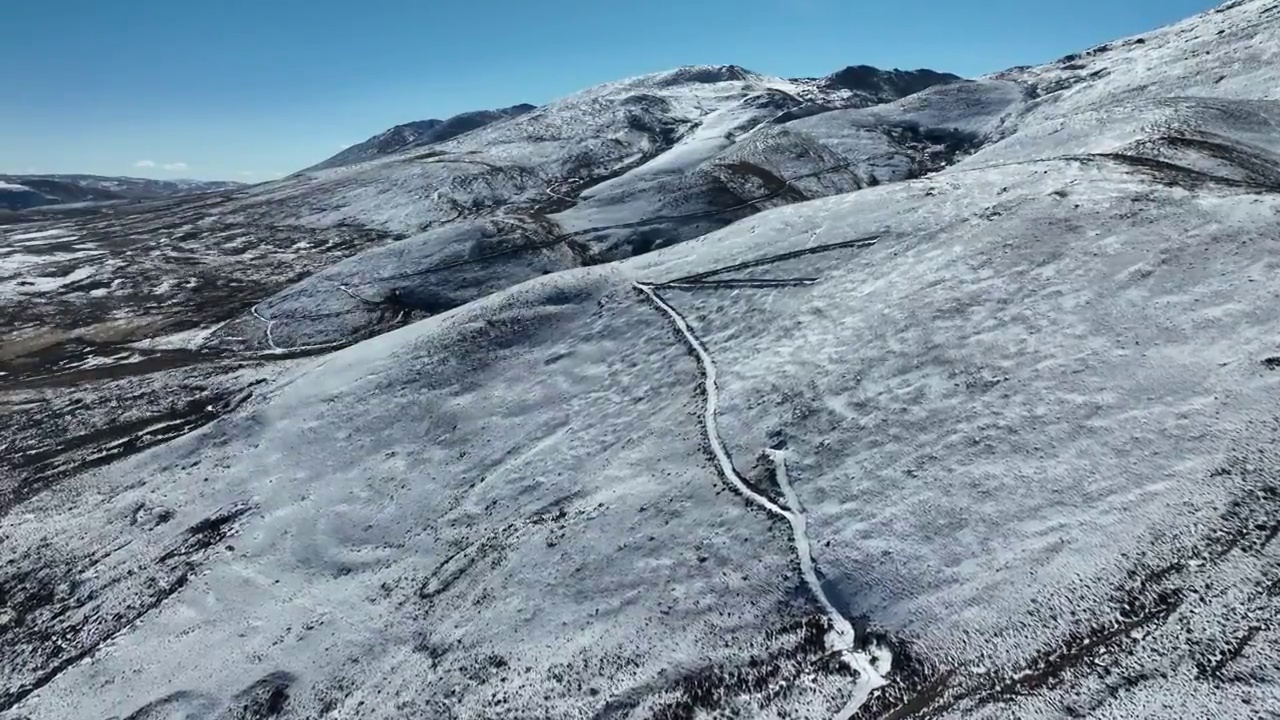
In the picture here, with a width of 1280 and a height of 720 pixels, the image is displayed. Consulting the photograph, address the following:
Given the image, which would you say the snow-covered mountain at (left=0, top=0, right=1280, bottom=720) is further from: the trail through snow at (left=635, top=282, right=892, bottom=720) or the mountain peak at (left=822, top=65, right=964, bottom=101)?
the mountain peak at (left=822, top=65, right=964, bottom=101)

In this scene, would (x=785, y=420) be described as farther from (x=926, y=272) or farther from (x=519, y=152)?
(x=519, y=152)

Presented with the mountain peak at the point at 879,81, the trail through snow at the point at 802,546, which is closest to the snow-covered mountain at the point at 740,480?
the trail through snow at the point at 802,546

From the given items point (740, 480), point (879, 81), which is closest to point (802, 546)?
point (740, 480)

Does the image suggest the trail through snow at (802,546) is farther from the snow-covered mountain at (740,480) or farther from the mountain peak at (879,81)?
the mountain peak at (879,81)

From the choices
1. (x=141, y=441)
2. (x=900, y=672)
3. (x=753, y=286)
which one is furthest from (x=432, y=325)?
(x=900, y=672)

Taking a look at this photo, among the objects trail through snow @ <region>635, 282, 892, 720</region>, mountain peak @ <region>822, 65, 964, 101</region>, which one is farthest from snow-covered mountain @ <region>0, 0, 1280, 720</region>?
mountain peak @ <region>822, 65, 964, 101</region>
